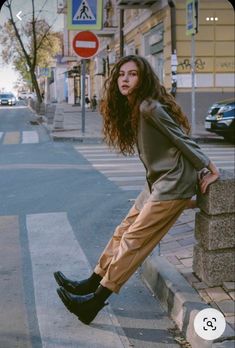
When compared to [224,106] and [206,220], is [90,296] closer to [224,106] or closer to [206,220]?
[206,220]

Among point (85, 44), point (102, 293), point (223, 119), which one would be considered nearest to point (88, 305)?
point (102, 293)

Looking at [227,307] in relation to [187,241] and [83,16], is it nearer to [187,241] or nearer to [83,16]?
[187,241]

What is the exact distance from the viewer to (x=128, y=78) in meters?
3.40

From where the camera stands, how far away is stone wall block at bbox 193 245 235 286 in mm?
3834

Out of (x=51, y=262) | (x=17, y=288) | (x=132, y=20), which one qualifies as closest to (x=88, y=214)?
(x=51, y=262)

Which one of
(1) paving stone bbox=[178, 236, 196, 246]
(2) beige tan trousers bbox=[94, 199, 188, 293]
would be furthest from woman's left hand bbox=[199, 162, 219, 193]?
(1) paving stone bbox=[178, 236, 196, 246]

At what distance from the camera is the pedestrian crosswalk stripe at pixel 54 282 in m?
3.32

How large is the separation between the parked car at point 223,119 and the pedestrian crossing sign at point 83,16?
402cm

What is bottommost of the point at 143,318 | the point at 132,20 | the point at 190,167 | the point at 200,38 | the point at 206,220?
the point at 143,318

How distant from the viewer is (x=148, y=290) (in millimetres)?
4184

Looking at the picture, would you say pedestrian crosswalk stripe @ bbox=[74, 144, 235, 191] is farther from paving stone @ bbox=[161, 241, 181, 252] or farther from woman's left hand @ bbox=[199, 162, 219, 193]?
woman's left hand @ bbox=[199, 162, 219, 193]

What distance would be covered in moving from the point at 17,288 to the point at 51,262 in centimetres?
63

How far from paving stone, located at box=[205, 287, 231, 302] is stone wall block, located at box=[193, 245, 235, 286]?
0.06 metres

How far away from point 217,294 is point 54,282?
4.23ft
